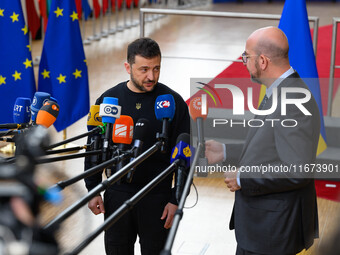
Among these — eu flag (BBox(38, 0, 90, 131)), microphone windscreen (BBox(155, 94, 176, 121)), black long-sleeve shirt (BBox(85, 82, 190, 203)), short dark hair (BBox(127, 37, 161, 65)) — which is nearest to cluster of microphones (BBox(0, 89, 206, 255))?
microphone windscreen (BBox(155, 94, 176, 121))

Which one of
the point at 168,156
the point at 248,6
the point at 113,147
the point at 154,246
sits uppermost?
the point at 113,147

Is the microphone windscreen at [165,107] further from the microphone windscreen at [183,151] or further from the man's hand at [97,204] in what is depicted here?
the man's hand at [97,204]

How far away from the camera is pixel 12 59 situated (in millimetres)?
5531

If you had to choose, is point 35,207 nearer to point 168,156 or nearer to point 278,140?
point 278,140

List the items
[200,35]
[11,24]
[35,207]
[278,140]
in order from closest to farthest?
[35,207], [278,140], [11,24], [200,35]

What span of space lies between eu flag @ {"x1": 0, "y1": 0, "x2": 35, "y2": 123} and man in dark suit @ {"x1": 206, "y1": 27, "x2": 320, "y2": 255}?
3.50 metres

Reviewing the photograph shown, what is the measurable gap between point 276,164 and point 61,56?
404 cm

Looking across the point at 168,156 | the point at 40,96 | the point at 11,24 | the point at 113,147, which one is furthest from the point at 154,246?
the point at 11,24

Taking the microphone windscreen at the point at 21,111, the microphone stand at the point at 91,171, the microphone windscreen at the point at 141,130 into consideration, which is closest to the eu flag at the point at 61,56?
the microphone windscreen at the point at 21,111

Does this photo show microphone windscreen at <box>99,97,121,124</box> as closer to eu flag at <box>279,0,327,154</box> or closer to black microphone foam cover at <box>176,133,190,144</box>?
black microphone foam cover at <box>176,133,190,144</box>

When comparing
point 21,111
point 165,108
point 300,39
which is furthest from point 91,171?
point 300,39

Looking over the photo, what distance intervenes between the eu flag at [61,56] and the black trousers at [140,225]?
324 centimetres

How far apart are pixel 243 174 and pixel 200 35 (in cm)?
1030

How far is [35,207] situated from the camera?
3.34 feet
